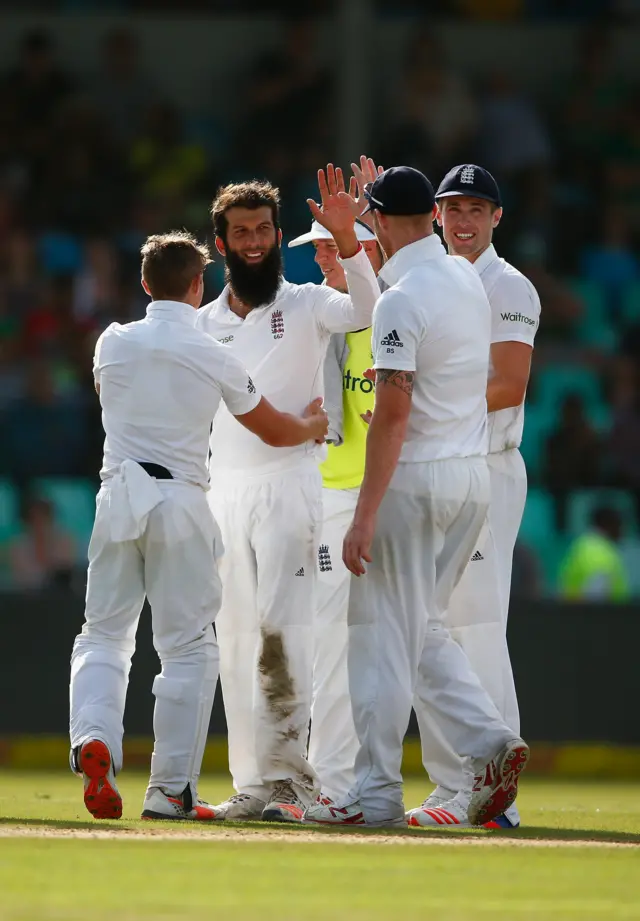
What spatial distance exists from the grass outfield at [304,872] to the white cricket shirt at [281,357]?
1.45 m

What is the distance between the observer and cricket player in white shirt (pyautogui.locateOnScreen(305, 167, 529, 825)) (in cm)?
655

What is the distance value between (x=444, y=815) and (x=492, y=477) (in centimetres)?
138

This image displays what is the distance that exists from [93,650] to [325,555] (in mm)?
1214

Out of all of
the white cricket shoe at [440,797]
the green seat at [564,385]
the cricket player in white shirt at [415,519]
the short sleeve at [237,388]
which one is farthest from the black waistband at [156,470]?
the green seat at [564,385]

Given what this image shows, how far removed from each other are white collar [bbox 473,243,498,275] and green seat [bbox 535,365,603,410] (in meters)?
7.26

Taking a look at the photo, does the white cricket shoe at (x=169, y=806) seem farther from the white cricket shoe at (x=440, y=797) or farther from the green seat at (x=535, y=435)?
the green seat at (x=535, y=435)

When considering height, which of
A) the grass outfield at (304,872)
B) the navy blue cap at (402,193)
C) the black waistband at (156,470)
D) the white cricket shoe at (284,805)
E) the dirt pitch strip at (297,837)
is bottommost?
the white cricket shoe at (284,805)

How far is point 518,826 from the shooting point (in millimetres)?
7039

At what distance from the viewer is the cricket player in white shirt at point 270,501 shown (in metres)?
7.05

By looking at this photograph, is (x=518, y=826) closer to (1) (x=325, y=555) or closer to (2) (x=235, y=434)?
(1) (x=325, y=555)

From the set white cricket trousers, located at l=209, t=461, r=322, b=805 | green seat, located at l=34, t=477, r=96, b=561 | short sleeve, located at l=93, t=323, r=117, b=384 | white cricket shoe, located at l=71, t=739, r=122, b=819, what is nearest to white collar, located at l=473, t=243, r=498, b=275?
white cricket trousers, located at l=209, t=461, r=322, b=805

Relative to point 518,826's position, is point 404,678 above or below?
above

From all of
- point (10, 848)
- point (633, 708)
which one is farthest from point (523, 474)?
point (633, 708)

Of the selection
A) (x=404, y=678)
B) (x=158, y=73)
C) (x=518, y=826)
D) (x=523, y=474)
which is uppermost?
(x=158, y=73)
